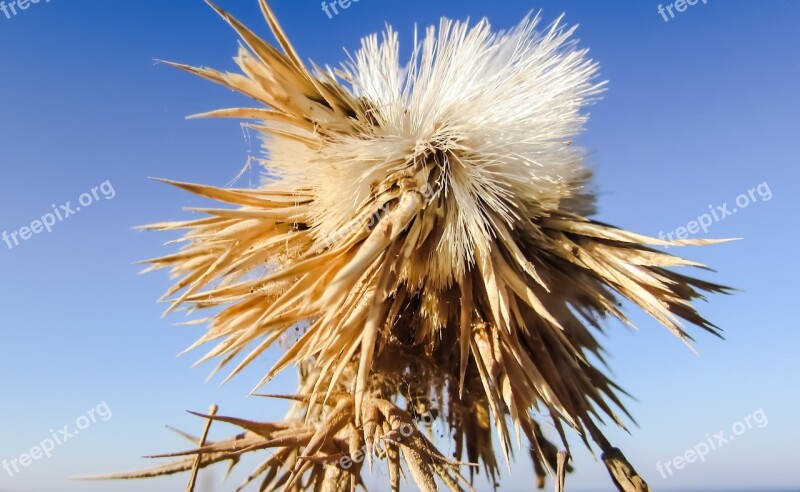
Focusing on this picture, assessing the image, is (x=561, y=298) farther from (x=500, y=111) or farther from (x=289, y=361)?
(x=289, y=361)

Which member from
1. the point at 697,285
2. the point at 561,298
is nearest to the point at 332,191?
the point at 561,298

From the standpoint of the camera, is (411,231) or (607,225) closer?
(411,231)

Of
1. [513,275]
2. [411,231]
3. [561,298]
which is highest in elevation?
[411,231]

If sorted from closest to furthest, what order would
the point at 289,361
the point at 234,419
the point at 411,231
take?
1. the point at 411,231
2. the point at 289,361
3. the point at 234,419

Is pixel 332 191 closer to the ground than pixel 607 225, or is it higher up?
higher up

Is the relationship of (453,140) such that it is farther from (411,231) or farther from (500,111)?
(411,231)

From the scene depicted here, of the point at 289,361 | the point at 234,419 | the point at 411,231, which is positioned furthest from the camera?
the point at 234,419

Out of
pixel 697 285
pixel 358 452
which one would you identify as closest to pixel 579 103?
pixel 697 285
